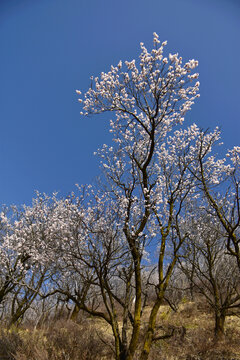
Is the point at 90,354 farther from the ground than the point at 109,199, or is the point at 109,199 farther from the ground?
the point at 109,199

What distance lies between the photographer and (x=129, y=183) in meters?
7.99

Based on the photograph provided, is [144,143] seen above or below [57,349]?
above

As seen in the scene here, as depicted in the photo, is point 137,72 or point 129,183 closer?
point 137,72

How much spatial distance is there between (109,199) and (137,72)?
4.16 m

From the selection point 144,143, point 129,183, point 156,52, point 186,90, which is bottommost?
point 129,183

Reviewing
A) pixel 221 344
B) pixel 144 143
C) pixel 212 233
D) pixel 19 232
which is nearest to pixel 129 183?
pixel 144 143

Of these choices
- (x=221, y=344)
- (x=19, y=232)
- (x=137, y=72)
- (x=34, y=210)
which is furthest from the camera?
(x=34, y=210)

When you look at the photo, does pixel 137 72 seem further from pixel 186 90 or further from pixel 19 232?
pixel 19 232

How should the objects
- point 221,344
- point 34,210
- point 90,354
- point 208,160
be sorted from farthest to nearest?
1. point 34,210
2. point 221,344
3. point 208,160
4. point 90,354

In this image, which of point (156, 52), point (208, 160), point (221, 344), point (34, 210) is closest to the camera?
point (156, 52)

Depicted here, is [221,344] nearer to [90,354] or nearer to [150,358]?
[150,358]

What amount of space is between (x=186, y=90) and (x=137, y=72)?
59.4 inches

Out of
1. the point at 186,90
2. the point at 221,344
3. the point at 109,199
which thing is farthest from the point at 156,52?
the point at 221,344

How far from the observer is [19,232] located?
12.0 metres
